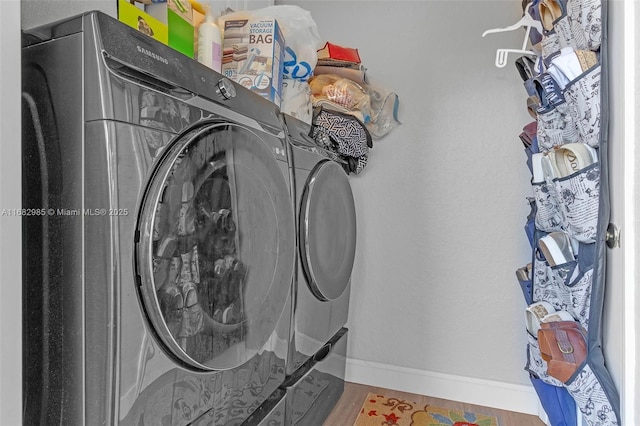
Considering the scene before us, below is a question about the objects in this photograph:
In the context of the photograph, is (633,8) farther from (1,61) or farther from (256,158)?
(1,61)

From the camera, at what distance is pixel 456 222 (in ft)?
6.97

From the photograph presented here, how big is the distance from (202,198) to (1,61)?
407mm

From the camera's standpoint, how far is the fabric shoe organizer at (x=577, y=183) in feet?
3.29

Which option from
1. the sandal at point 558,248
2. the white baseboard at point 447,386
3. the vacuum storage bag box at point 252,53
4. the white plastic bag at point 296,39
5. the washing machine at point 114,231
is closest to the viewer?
the washing machine at point 114,231

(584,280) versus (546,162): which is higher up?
(546,162)

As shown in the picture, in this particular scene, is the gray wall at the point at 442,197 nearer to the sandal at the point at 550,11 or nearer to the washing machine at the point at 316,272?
the washing machine at the point at 316,272

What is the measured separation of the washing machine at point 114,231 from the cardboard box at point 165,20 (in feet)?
0.54

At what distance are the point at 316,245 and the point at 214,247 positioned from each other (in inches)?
24.7

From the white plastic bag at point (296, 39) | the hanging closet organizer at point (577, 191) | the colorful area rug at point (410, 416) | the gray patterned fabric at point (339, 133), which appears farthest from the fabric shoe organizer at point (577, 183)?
the white plastic bag at point (296, 39)

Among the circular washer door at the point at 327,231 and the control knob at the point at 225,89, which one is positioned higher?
the control knob at the point at 225,89

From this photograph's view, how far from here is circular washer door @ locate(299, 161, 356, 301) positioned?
56.1 inches

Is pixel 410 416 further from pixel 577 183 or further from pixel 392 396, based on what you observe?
pixel 577 183

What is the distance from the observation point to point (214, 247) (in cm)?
90

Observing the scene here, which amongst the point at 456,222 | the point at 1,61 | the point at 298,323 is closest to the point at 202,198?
the point at 1,61
